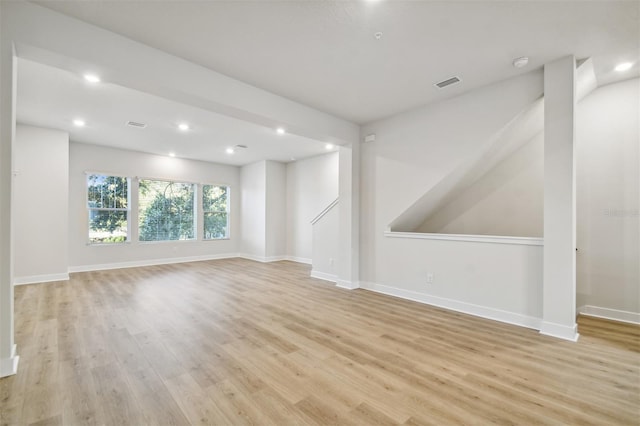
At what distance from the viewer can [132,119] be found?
4613mm

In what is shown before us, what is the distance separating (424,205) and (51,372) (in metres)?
4.58

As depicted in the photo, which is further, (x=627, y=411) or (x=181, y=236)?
(x=181, y=236)

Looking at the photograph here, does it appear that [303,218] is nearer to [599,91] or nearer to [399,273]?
[399,273]

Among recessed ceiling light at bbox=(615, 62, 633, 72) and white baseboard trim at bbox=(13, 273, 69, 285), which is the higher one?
recessed ceiling light at bbox=(615, 62, 633, 72)

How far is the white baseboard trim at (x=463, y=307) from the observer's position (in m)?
3.09

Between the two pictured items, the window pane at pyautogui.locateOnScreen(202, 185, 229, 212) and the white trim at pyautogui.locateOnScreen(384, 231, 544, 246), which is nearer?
the white trim at pyautogui.locateOnScreen(384, 231, 544, 246)

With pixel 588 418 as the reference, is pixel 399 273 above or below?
above

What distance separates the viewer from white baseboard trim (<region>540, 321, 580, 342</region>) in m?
2.75

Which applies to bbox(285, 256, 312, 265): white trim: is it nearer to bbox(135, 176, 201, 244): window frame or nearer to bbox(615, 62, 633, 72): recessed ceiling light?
bbox(135, 176, 201, 244): window frame

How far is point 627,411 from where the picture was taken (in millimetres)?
1723

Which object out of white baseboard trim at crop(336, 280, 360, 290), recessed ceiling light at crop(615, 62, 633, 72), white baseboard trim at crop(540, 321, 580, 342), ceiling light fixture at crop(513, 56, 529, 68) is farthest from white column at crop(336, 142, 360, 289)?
recessed ceiling light at crop(615, 62, 633, 72)

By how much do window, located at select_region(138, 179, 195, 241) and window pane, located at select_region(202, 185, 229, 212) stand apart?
1.08 ft

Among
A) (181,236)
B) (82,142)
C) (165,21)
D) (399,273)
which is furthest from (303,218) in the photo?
(165,21)

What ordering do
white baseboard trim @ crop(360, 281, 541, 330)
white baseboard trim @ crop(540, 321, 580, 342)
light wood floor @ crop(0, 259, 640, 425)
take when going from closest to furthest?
light wood floor @ crop(0, 259, 640, 425), white baseboard trim @ crop(540, 321, 580, 342), white baseboard trim @ crop(360, 281, 541, 330)
